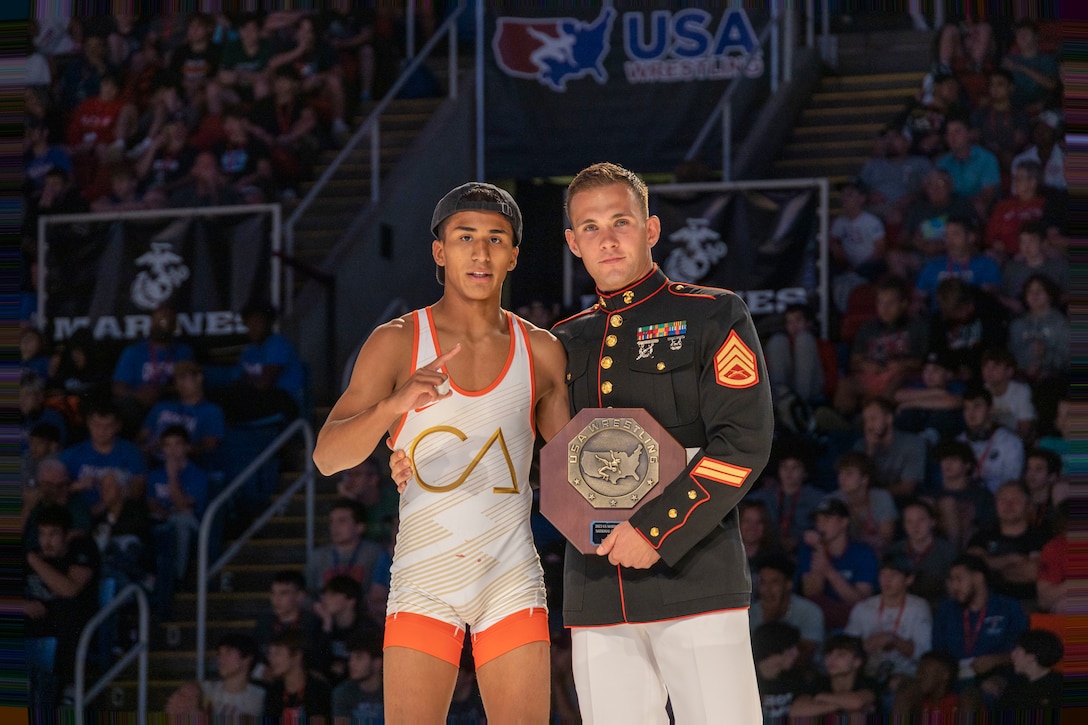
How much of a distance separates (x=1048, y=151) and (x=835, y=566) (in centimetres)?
253

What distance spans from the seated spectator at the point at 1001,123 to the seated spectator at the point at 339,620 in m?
4.17

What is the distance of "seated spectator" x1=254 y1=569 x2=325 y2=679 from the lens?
6.63 m

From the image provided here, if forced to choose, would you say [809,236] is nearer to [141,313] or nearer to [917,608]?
[917,608]

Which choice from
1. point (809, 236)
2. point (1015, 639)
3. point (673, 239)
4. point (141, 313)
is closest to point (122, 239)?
point (141, 313)

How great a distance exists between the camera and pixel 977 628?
20.5 ft

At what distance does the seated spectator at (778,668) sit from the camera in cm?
625

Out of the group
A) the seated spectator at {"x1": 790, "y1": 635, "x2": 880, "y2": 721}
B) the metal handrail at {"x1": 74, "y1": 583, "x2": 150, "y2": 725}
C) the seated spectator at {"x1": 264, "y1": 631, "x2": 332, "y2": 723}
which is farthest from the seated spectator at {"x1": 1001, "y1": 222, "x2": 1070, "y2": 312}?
the metal handrail at {"x1": 74, "y1": 583, "x2": 150, "y2": 725}

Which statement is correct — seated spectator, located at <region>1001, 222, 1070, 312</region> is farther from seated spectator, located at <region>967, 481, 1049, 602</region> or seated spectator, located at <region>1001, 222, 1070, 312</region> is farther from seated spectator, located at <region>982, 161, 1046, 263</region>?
seated spectator, located at <region>967, 481, 1049, 602</region>

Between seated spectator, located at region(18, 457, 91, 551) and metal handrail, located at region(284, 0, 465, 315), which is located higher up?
metal handrail, located at region(284, 0, 465, 315)

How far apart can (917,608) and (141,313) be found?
467 cm

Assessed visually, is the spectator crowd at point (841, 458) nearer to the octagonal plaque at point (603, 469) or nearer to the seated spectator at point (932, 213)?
the seated spectator at point (932, 213)

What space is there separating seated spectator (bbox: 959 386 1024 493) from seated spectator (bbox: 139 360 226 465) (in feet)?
13.5

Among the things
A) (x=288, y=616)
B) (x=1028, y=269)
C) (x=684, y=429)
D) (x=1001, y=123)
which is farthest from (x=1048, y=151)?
(x=288, y=616)

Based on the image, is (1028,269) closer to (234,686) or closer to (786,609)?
(786,609)
